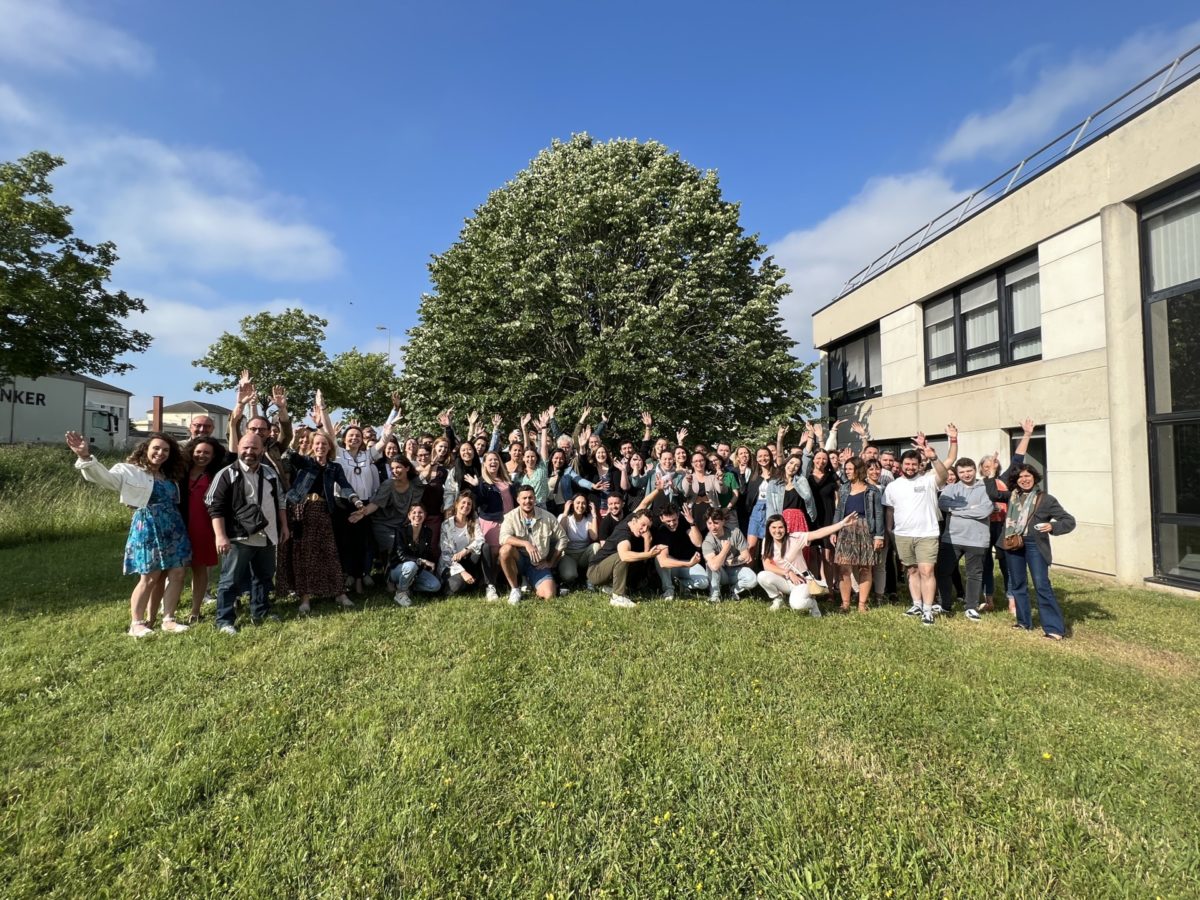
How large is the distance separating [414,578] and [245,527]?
186 centimetres

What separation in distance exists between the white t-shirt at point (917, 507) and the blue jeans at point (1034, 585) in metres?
0.78

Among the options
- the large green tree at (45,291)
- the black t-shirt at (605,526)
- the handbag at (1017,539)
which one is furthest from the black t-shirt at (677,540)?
the large green tree at (45,291)

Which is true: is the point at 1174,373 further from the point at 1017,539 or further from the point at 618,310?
the point at 618,310

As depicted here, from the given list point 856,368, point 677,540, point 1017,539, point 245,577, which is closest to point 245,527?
point 245,577

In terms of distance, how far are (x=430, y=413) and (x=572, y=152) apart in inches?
323

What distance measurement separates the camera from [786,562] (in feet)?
21.6

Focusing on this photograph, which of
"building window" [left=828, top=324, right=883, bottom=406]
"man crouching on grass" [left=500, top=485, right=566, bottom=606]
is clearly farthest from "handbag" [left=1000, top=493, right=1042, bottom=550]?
"building window" [left=828, top=324, right=883, bottom=406]

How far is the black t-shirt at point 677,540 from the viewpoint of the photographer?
6879 millimetres

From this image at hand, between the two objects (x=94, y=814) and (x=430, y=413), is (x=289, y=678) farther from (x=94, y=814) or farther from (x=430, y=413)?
(x=430, y=413)

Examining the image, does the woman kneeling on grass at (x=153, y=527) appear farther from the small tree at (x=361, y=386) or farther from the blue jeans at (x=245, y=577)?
the small tree at (x=361, y=386)

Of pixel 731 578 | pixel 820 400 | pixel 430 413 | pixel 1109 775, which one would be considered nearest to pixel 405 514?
pixel 731 578

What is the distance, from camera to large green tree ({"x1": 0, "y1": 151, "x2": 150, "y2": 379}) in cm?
1678

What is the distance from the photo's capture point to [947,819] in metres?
2.74

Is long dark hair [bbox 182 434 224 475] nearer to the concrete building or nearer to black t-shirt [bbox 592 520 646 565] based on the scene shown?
black t-shirt [bbox 592 520 646 565]
